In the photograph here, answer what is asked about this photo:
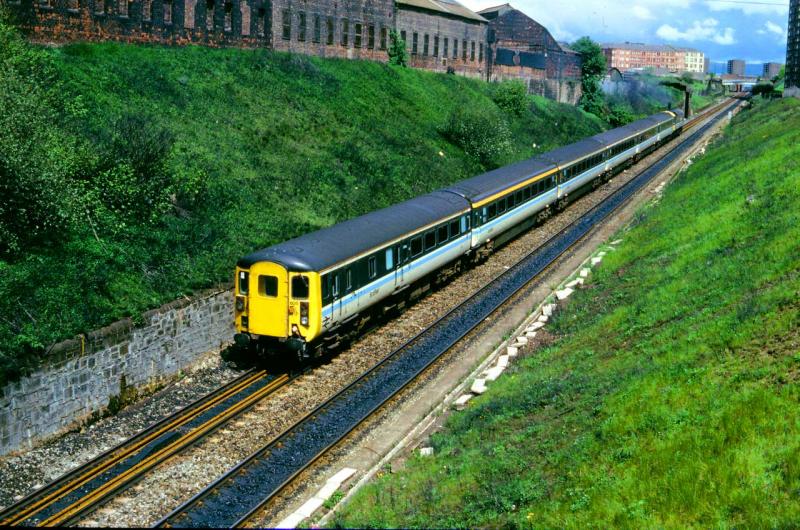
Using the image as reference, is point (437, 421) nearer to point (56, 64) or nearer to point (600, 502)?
point (600, 502)

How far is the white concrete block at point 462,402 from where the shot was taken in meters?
17.7

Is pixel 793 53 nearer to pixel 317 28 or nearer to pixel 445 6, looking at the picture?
pixel 445 6

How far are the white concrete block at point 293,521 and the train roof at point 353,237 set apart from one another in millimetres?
6973

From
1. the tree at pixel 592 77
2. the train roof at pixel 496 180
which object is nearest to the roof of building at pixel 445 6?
the tree at pixel 592 77

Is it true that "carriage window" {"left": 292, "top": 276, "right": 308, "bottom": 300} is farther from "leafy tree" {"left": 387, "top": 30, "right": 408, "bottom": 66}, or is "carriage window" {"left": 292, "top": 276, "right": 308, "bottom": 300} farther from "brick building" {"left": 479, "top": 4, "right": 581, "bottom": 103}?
"brick building" {"left": 479, "top": 4, "right": 581, "bottom": 103}

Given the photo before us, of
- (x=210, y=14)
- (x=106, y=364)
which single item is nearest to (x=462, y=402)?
(x=106, y=364)

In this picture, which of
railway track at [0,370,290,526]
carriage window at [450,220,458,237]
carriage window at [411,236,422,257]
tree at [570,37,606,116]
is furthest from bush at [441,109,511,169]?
tree at [570,37,606,116]

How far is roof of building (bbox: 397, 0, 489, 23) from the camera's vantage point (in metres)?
63.1

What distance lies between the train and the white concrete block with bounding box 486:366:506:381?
4237mm

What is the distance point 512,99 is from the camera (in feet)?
214

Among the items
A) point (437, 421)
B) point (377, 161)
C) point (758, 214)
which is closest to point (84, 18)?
point (377, 161)

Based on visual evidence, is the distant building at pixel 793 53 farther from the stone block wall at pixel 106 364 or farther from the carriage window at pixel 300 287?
the stone block wall at pixel 106 364

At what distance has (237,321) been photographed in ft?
64.5

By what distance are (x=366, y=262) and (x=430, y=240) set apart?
476 centimetres
